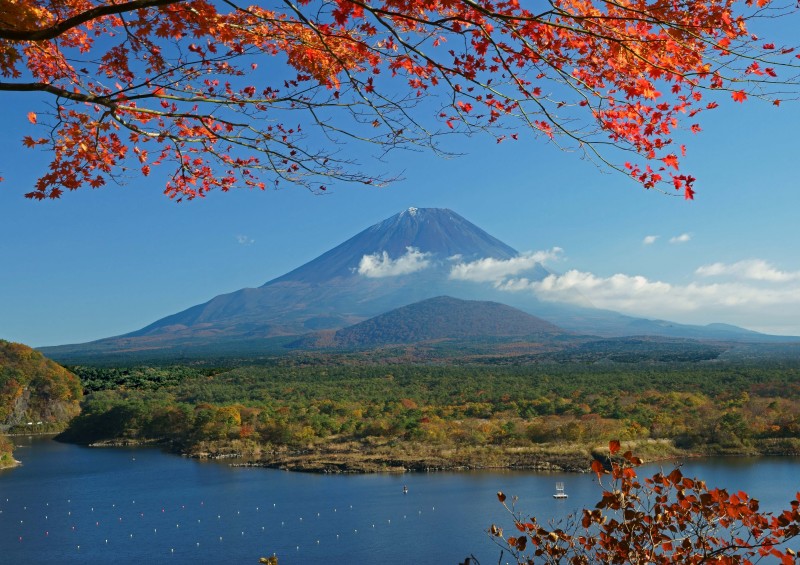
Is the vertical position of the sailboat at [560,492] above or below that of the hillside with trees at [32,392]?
below

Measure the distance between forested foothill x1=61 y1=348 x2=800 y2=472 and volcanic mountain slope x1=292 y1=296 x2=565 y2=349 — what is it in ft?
269

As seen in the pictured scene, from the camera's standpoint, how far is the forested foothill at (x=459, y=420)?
94.1 feet

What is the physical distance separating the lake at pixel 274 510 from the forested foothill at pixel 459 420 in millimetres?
1963

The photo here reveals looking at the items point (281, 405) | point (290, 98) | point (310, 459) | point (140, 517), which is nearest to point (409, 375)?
point (281, 405)

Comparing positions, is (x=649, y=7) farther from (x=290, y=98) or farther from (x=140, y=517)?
(x=140, y=517)

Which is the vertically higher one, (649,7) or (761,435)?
(649,7)

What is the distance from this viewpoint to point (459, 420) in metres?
33.9

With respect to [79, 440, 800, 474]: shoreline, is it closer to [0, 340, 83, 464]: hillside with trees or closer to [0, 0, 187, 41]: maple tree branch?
[0, 340, 83, 464]: hillside with trees

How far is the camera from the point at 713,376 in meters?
45.7

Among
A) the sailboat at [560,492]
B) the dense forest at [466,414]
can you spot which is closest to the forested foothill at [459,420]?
the dense forest at [466,414]

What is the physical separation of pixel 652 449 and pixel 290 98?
25978 mm

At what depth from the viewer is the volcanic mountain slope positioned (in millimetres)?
133875

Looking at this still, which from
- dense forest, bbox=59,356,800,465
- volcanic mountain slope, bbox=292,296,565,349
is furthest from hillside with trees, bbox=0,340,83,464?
volcanic mountain slope, bbox=292,296,565,349

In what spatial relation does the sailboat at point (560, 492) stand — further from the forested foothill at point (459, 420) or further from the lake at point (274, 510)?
the forested foothill at point (459, 420)
